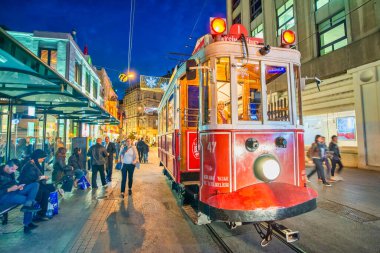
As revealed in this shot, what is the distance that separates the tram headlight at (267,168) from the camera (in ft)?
11.0

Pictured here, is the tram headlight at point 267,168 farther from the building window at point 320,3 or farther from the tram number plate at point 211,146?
the building window at point 320,3

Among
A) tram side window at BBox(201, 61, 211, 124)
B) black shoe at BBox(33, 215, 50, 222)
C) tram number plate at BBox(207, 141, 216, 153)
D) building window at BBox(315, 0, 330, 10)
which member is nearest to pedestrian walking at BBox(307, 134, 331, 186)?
tram side window at BBox(201, 61, 211, 124)

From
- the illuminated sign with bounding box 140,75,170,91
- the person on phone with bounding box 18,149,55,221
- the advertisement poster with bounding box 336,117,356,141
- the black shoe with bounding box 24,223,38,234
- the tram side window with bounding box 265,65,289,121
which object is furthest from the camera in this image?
the illuminated sign with bounding box 140,75,170,91

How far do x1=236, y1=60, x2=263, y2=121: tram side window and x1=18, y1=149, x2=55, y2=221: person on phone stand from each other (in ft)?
13.6

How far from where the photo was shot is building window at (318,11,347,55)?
1143cm

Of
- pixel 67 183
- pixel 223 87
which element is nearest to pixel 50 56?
pixel 67 183

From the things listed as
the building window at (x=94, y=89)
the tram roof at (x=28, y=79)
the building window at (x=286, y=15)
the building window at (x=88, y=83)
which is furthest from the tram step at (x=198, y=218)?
the building window at (x=94, y=89)

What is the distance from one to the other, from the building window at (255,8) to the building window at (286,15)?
253cm

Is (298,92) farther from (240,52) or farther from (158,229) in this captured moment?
(158,229)

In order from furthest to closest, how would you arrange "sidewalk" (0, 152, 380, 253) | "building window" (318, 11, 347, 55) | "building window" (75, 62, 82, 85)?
"building window" (75, 62, 82, 85) → "building window" (318, 11, 347, 55) → "sidewalk" (0, 152, 380, 253)

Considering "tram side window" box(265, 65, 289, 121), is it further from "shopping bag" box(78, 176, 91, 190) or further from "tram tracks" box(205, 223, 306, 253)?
"shopping bag" box(78, 176, 91, 190)

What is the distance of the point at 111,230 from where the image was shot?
4.32 m

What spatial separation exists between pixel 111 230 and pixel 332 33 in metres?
13.8

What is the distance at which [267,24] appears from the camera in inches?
647
